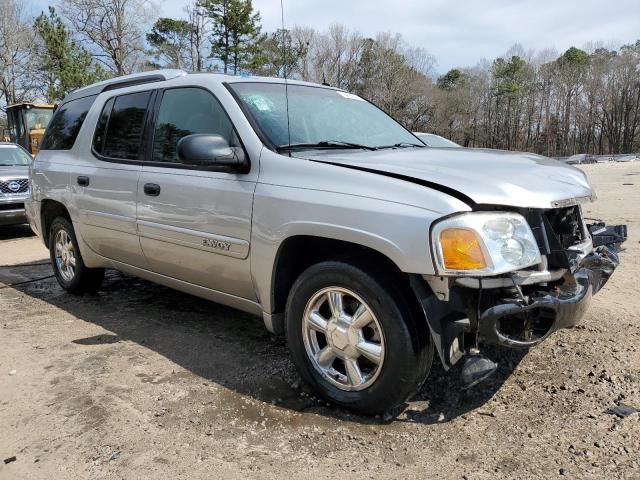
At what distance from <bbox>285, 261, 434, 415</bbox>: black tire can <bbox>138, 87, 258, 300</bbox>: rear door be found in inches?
25.6

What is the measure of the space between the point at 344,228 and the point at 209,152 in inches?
37.9

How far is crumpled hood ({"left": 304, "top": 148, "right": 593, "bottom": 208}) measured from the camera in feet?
8.41

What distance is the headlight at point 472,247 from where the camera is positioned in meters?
2.43

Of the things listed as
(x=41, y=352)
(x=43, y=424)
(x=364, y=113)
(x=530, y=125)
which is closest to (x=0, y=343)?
(x=41, y=352)

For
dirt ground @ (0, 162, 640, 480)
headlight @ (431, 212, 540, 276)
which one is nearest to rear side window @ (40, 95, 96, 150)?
dirt ground @ (0, 162, 640, 480)

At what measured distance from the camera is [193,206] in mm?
3533

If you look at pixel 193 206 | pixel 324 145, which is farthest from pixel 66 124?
pixel 324 145

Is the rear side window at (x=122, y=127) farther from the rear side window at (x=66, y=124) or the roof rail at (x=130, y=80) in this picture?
the rear side window at (x=66, y=124)

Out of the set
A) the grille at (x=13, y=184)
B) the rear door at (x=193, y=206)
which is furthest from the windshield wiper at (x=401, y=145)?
the grille at (x=13, y=184)

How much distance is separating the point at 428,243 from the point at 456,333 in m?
0.44

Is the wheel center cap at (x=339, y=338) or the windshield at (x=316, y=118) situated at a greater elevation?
the windshield at (x=316, y=118)

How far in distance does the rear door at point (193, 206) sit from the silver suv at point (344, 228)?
0.01 metres

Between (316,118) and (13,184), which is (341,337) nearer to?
(316,118)

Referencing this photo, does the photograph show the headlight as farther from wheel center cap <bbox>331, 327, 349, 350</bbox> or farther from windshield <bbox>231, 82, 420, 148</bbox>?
windshield <bbox>231, 82, 420, 148</bbox>
